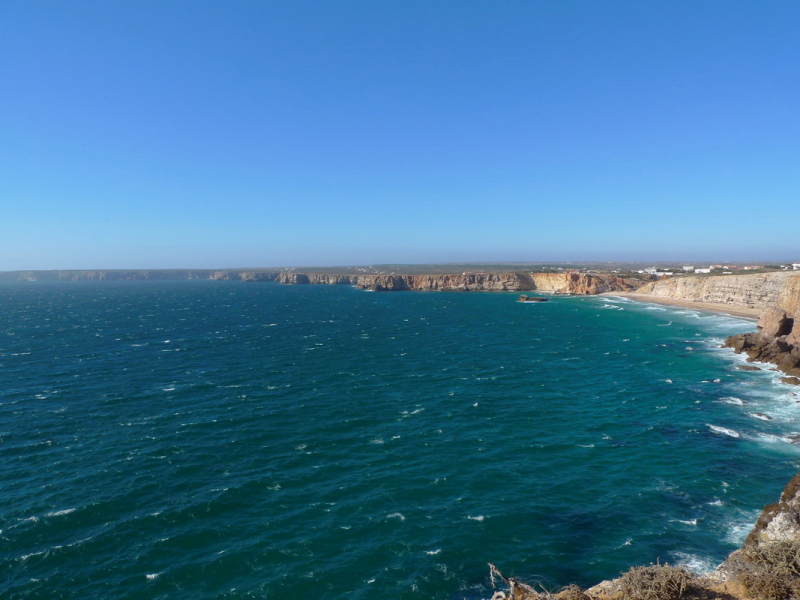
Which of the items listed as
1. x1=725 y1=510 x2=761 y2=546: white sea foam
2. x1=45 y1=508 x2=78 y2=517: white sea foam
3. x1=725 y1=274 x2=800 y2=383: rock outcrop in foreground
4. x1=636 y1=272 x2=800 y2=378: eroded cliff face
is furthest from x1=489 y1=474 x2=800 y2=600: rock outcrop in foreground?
x1=725 y1=274 x2=800 y2=383: rock outcrop in foreground

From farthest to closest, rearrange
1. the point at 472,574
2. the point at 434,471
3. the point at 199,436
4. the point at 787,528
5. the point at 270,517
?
the point at 199,436, the point at 434,471, the point at 270,517, the point at 472,574, the point at 787,528

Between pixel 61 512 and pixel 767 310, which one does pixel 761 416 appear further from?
pixel 61 512

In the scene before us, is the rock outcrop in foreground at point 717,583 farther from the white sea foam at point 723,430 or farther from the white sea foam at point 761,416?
the white sea foam at point 761,416

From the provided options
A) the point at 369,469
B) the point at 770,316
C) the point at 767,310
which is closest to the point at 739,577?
the point at 369,469

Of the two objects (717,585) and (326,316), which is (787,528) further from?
(326,316)

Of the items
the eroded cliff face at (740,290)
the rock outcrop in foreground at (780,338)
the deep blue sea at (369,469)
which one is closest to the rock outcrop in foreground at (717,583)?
the deep blue sea at (369,469)

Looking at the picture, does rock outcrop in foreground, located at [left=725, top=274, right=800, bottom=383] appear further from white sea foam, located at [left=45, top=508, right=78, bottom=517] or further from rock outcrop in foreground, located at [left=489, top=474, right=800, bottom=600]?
white sea foam, located at [left=45, top=508, right=78, bottom=517]

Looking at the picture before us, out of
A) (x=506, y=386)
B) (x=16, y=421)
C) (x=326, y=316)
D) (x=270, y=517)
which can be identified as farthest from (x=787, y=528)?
(x=326, y=316)

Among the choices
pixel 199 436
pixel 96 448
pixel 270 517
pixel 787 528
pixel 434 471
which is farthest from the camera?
pixel 199 436
